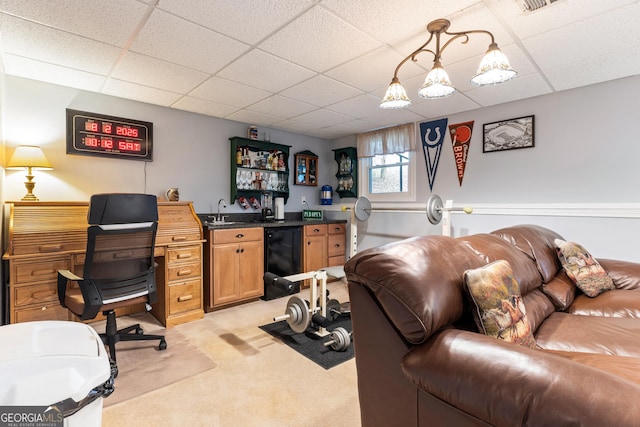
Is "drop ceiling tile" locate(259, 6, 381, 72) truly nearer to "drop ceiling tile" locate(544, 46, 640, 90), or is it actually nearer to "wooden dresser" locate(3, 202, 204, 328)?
"drop ceiling tile" locate(544, 46, 640, 90)

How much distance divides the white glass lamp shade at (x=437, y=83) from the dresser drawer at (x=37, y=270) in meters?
3.15

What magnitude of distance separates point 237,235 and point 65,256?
1.53 metres

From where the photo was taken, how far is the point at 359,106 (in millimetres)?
3486

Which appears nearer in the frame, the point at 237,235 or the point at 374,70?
the point at 374,70

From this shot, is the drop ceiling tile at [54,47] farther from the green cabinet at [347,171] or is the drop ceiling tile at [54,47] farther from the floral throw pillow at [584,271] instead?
the floral throw pillow at [584,271]

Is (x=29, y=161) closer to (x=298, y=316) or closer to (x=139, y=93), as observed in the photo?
(x=139, y=93)

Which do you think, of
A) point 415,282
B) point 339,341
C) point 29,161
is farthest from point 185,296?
point 415,282

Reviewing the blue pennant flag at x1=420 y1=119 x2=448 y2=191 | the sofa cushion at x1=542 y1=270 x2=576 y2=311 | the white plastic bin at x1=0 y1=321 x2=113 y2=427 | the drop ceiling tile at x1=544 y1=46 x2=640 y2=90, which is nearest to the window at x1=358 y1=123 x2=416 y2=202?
the blue pennant flag at x1=420 y1=119 x2=448 y2=191

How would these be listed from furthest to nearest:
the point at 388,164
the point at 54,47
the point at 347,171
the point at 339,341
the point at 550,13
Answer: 1. the point at 347,171
2. the point at 388,164
3. the point at 339,341
4. the point at 54,47
5. the point at 550,13

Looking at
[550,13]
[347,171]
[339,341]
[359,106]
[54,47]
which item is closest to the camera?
[550,13]

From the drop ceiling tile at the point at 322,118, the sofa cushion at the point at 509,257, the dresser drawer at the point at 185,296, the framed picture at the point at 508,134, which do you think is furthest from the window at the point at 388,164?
the dresser drawer at the point at 185,296

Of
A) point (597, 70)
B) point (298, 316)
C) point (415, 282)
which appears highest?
point (597, 70)

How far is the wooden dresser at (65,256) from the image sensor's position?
2.37 m

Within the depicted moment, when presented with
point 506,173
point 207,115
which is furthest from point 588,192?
point 207,115
